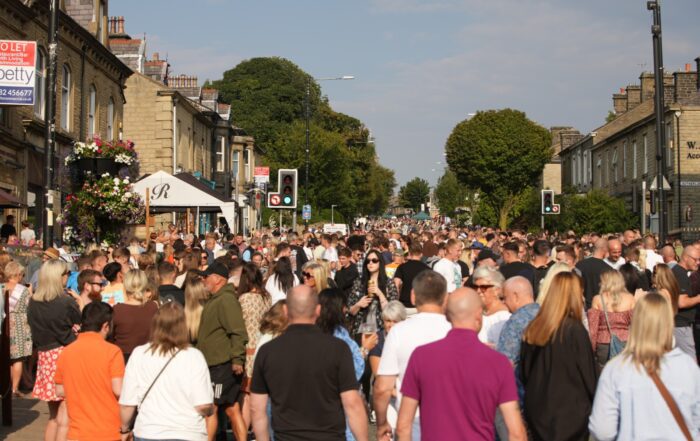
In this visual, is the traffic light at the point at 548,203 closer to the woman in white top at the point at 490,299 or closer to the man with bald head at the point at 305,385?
the woman in white top at the point at 490,299

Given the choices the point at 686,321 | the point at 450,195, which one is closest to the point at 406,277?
the point at 686,321

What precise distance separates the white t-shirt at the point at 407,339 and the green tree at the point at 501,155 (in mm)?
61723

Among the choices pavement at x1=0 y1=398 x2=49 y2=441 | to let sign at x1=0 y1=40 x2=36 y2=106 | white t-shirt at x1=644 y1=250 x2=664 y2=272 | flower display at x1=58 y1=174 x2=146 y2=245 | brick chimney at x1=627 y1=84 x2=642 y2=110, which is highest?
brick chimney at x1=627 y1=84 x2=642 y2=110

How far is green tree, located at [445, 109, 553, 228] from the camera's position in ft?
226

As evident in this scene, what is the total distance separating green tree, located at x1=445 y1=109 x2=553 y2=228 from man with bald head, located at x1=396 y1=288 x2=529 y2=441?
62.9m

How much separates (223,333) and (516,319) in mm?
3220

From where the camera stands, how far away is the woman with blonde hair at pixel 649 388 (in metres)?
5.25

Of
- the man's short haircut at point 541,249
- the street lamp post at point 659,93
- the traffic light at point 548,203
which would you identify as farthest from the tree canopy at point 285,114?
the man's short haircut at point 541,249

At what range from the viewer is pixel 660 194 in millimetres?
21531

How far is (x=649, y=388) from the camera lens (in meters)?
5.29

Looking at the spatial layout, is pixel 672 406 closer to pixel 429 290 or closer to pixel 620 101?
pixel 429 290

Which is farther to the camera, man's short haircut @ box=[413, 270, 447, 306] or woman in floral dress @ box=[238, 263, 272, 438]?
woman in floral dress @ box=[238, 263, 272, 438]

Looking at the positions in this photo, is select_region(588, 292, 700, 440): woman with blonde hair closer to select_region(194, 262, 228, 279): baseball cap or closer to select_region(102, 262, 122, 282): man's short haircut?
select_region(194, 262, 228, 279): baseball cap

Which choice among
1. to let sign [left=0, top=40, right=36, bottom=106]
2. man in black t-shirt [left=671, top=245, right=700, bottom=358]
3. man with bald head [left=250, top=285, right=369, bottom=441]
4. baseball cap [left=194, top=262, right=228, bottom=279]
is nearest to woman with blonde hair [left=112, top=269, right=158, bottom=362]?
baseball cap [left=194, top=262, right=228, bottom=279]
